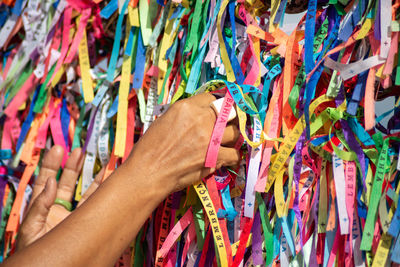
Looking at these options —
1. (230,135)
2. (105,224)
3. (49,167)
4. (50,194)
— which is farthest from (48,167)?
(230,135)

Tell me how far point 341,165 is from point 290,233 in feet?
0.42

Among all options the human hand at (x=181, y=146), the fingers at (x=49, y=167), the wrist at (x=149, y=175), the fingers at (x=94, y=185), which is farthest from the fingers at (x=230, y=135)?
the fingers at (x=49, y=167)

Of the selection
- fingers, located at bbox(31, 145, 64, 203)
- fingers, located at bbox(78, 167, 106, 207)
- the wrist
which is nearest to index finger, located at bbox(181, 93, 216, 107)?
the wrist

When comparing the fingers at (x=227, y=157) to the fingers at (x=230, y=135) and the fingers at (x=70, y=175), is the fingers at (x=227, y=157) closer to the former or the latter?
the fingers at (x=230, y=135)

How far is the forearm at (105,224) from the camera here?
0.70 m

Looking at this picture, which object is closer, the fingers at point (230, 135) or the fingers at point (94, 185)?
the fingers at point (230, 135)

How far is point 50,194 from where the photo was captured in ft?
3.18

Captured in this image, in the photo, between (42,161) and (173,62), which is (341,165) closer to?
(173,62)

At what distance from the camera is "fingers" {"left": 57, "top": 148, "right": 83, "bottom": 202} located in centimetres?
102

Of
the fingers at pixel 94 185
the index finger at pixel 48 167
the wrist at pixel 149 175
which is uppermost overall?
the index finger at pixel 48 167

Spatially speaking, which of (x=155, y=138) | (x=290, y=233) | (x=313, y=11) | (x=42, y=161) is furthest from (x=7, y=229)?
(x=313, y=11)

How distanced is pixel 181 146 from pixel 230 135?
80 millimetres

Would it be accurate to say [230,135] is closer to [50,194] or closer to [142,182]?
[142,182]

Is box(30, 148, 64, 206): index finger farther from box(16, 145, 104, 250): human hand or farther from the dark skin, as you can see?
the dark skin
